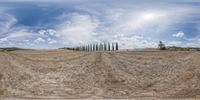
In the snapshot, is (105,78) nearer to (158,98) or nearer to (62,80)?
(62,80)

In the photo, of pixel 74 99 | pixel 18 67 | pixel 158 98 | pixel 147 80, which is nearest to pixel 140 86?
pixel 147 80

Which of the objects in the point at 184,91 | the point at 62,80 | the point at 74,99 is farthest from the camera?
the point at 62,80

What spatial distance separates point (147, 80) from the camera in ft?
116

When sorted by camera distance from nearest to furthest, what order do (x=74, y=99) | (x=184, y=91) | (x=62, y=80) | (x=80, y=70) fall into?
(x=74, y=99) < (x=184, y=91) < (x=62, y=80) < (x=80, y=70)

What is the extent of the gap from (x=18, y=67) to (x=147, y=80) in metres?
12.2

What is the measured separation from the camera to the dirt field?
1237 inches

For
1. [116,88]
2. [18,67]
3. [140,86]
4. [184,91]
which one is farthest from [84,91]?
[18,67]

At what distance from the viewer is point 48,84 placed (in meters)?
33.8

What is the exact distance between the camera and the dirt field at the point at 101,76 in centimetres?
3142

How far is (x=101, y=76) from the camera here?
35938mm

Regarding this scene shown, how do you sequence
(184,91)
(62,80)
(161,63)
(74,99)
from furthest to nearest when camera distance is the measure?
(161,63) → (62,80) → (184,91) → (74,99)

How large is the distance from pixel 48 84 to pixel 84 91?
346 cm

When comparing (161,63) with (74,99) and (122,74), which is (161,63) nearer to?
(122,74)

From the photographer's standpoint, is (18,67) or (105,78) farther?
(18,67)
